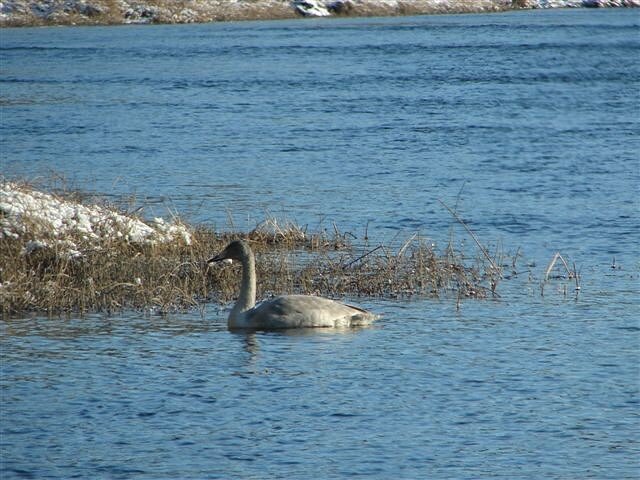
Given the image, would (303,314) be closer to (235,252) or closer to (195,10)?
(235,252)

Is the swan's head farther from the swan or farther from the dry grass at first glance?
the dry grass

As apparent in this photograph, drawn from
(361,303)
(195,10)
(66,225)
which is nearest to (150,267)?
(66,225)

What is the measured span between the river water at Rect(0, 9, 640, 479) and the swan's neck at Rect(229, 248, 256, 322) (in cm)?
36

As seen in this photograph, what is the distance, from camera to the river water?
11.5m

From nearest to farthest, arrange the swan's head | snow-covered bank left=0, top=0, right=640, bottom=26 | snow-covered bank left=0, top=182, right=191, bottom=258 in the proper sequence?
the swan's head
snow-covered bank left=0, top=182, right=191, bottom=258
snow-covered bank left=0, top=0, right=640, bottom=26

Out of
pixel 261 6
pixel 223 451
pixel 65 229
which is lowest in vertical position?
pixel 223 451

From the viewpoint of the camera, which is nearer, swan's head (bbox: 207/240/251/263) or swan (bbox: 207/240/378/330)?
swan (bbox: 207/240/378/330)

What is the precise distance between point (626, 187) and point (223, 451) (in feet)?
60.5

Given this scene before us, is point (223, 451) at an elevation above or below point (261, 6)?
below

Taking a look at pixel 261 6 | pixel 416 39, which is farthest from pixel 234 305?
pixel 261 6

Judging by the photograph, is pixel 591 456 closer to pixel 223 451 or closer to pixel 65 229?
pixel 223 451

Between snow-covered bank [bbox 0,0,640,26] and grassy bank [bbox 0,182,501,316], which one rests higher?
snow-covered bank [bbox 0,0,640,26]

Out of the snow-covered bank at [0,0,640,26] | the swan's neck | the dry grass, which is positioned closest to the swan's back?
the swan's neck

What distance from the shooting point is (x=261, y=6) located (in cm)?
11319
